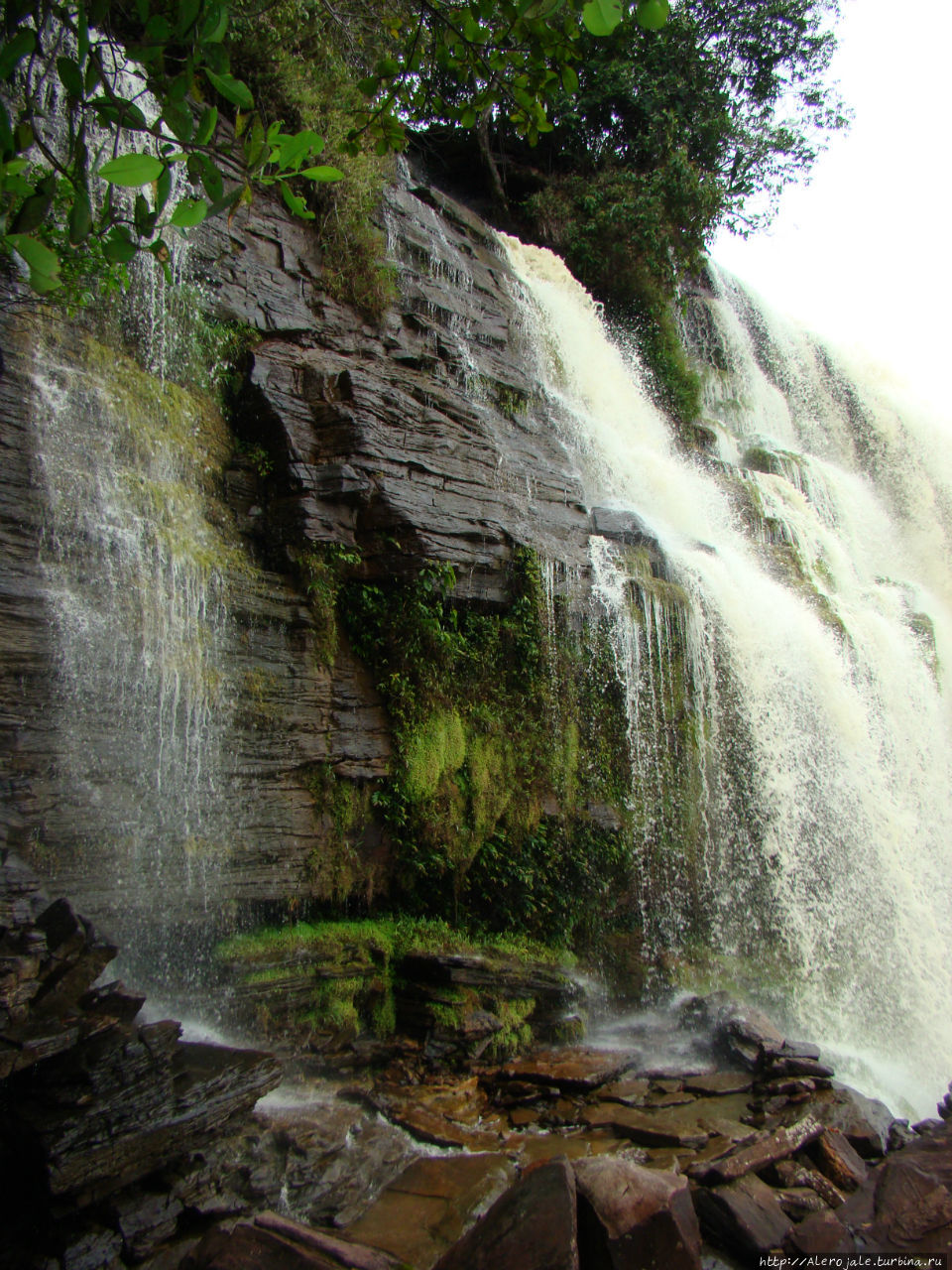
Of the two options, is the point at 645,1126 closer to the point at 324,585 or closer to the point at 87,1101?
the point at 87,1101

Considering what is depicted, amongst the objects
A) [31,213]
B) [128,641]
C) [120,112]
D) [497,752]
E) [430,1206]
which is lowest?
[430,1206]

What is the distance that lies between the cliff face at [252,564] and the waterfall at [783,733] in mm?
2248

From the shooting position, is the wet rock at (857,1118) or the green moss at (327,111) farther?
the green moss at (327,111)

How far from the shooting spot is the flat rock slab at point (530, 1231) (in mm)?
3643

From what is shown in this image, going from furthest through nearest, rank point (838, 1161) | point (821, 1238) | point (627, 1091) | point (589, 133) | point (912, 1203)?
point (589, 133) → point (627, 1091) → point (838, 1161) → point (912, 1203) → point (821, 1238)

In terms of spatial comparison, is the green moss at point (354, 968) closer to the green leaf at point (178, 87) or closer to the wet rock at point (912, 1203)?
the wet rock at point (912, 1203)

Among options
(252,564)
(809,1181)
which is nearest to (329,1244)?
(809,1181)

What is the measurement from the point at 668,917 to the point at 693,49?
18.3 meters

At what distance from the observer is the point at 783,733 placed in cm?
1054

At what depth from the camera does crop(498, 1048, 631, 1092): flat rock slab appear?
6832 mm

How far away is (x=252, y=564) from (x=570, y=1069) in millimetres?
5243

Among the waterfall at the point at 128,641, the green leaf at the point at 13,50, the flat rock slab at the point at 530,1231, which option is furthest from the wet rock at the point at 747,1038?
the green leaf at the point at 13,50

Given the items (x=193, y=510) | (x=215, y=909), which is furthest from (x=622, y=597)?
(x=215, y=909)

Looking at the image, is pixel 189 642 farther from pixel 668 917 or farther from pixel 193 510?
pixel 668 917
